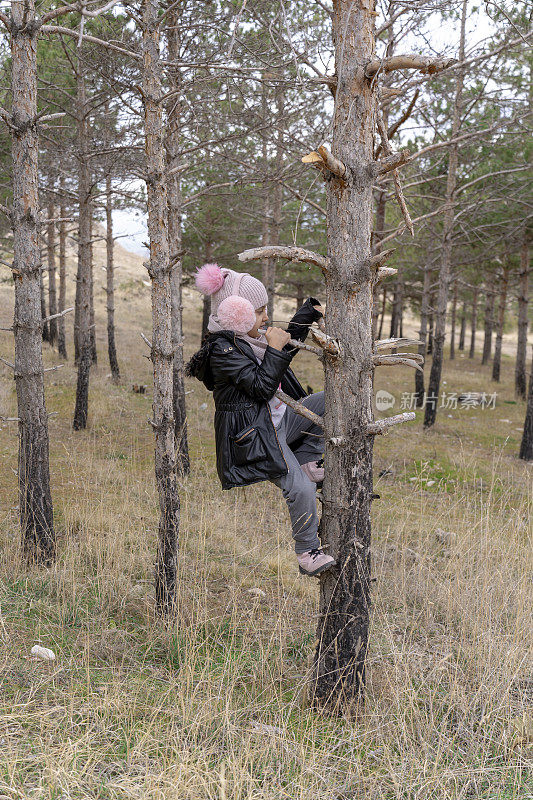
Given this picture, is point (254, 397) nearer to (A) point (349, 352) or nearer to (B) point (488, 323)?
(A) point (349, 352)

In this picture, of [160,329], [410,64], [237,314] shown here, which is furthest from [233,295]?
[410,64]

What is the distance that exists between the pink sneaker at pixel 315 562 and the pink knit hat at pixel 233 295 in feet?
3.87

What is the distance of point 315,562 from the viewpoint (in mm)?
2785

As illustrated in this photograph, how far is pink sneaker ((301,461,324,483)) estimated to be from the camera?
3.23 m

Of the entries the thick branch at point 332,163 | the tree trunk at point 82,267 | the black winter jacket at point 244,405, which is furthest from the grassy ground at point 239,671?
the tree trunk at point 82,267

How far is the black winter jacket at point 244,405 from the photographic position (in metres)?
2.78

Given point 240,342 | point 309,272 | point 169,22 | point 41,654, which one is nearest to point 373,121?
point 240,342

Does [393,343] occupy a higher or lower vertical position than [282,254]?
lower

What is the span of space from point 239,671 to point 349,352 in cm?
186

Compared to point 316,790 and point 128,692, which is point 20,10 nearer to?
point 128,692

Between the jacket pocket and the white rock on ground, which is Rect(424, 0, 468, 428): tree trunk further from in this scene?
the white rock on ground

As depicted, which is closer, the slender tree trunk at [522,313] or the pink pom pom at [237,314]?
the pink pom pom at [237,314]

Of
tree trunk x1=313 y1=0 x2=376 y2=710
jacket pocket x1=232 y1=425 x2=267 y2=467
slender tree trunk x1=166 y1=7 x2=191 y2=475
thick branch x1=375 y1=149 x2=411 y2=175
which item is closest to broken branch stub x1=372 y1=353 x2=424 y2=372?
tree trunk x1=313 y1=0 x2=376 y2=710

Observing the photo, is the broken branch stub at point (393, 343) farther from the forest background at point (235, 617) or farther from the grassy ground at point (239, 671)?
the grassy ground at point (239, 671)
